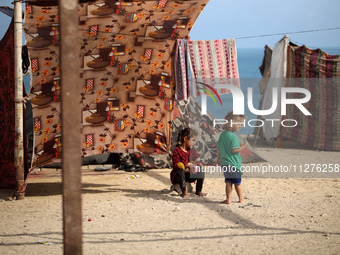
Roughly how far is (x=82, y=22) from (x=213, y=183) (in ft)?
9.73

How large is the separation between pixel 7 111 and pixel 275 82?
626 cm

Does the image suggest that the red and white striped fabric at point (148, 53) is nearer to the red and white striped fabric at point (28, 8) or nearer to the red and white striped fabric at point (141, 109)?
the red and white striped fabric at point (141, 109)

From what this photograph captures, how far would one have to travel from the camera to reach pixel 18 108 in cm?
649

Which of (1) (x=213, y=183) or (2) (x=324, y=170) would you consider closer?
(1) (x=213, y=183)

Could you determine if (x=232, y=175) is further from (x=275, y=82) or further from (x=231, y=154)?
(x=275, y=82)

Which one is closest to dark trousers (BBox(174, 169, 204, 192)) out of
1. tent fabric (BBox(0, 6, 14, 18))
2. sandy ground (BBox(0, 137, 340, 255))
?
sandy ground (BBox(0, 137, 340, 255))

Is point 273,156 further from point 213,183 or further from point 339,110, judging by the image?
point 213,183

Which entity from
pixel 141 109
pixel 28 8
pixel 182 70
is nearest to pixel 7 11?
pixel 28 8

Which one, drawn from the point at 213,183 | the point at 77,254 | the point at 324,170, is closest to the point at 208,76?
the point at 213,183

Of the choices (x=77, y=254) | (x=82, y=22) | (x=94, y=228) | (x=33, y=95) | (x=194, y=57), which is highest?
(x=82, y=22)

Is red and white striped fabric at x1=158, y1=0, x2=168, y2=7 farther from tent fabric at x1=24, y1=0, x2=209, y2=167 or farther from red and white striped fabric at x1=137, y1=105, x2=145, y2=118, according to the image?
red and white striped fabric at x1=137, y1=105, x2=145, y2=118

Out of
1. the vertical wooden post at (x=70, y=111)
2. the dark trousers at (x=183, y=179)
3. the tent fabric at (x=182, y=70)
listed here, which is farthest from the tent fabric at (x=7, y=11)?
the vertical wooden post at (x=70, y=111)

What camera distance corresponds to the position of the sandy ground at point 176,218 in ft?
14.5

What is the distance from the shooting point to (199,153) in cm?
858
